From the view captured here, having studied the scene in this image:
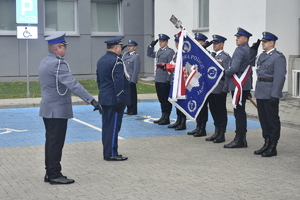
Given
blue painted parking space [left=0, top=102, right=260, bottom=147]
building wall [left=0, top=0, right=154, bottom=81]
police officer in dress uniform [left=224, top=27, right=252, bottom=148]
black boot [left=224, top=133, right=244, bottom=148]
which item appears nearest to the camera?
police officer in dress uniform [left=224, top=27, right=252, bottom=148]

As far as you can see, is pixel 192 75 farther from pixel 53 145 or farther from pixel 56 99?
pixel 53 145

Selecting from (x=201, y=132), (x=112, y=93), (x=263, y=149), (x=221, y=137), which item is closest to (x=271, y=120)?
(x=263, y=149)

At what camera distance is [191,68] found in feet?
35.6

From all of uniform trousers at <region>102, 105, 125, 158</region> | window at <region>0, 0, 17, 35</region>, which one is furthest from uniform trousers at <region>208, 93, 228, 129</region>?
window at <region>0, 0, 17, 35</region>

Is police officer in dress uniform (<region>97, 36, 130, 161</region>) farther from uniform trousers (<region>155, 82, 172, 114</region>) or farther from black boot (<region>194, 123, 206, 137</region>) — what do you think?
uniform trousers (<region>155, 82, 172, 114</region>)

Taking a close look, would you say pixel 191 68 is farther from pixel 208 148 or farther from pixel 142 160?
pixel 142 160

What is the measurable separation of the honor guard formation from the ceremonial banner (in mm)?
A: 262

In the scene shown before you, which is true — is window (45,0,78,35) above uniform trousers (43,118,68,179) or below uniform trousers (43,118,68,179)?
above

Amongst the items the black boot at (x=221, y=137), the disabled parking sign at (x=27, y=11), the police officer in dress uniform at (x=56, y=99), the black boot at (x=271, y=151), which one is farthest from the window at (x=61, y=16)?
the police officer in dress uniform at (x=56, y=99)

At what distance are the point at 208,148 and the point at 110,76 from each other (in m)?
2.41

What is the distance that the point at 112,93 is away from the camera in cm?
884

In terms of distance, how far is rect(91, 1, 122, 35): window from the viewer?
27.3 meters

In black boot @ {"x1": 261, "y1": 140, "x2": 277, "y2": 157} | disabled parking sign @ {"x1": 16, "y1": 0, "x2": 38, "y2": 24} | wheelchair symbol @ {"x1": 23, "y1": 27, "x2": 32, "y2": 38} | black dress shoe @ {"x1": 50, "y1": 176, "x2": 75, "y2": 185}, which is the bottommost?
black dress shoe @ {"x1": 50, "y1": 176, "x2": 75, "y2": 185}

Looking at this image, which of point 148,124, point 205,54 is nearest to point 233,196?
point 205,54
